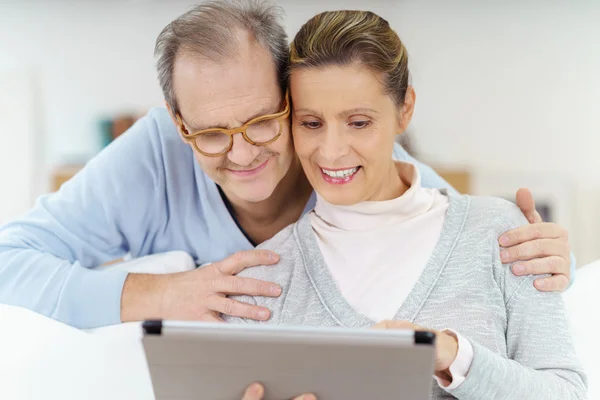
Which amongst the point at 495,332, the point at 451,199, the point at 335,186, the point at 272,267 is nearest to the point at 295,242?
the point at 272,267

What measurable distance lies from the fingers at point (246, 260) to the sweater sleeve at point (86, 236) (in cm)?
26

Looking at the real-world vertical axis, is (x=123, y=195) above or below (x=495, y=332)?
above

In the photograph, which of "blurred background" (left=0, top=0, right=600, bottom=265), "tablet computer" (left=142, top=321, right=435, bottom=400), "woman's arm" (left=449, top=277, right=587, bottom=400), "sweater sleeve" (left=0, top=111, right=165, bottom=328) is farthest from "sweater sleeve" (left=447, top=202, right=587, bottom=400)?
"blurred background" (left=0, top=0, right=600, bottom=265)

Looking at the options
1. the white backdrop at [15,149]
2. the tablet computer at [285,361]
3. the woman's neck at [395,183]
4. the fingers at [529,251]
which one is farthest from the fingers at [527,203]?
the white backdrop at [15,149]

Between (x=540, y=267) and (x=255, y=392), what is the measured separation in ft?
1.93

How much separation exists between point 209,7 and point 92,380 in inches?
30.5

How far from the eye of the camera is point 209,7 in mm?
1523

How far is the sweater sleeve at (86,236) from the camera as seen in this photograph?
62.4 inches

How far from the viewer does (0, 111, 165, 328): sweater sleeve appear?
1585mm

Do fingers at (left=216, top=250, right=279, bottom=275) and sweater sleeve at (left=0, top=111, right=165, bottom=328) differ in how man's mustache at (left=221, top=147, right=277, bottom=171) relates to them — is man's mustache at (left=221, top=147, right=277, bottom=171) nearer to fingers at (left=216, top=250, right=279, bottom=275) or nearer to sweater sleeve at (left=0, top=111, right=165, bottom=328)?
fingers at (left=216, top=250, right=279, bottom=275)

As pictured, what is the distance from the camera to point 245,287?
4.71 feet

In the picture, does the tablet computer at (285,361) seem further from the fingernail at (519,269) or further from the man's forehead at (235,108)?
the man's forehead at (235,108)

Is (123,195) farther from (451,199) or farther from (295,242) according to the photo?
(451,199)

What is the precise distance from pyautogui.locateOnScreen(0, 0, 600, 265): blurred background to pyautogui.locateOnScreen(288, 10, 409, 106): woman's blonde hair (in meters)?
2.45
